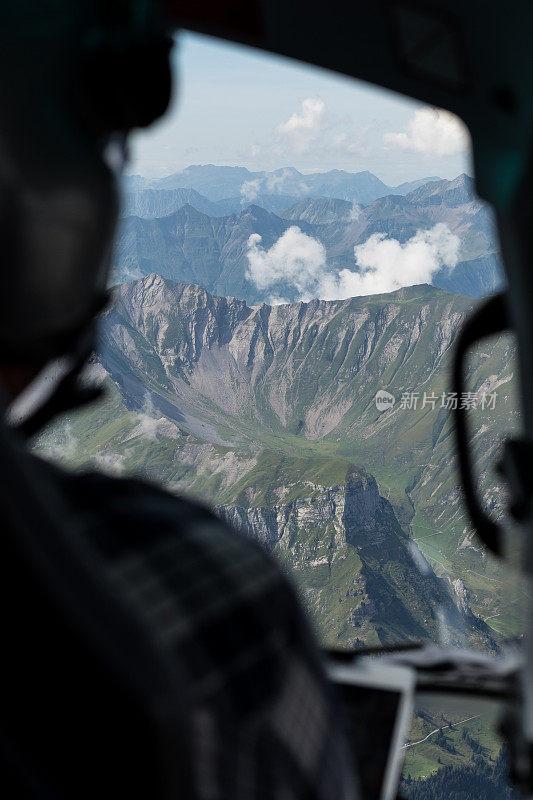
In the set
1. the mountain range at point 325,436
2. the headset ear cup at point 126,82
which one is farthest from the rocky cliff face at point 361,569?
the headset ear cup at point 126,82

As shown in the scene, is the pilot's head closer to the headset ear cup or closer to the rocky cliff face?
the headset ear cup

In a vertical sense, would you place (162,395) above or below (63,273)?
below

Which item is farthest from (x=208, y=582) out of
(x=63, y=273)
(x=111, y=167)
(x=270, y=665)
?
(x=111, y=167)

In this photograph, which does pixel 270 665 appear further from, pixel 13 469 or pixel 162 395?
pixel 162 395

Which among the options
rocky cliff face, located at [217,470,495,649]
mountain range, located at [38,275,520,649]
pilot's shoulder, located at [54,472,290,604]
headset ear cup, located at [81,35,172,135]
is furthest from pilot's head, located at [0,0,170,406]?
rocky cliff face, located at [217,470,495,649]

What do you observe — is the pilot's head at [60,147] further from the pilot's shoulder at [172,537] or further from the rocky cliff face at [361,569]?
the rocky cliff face at [361,569]
